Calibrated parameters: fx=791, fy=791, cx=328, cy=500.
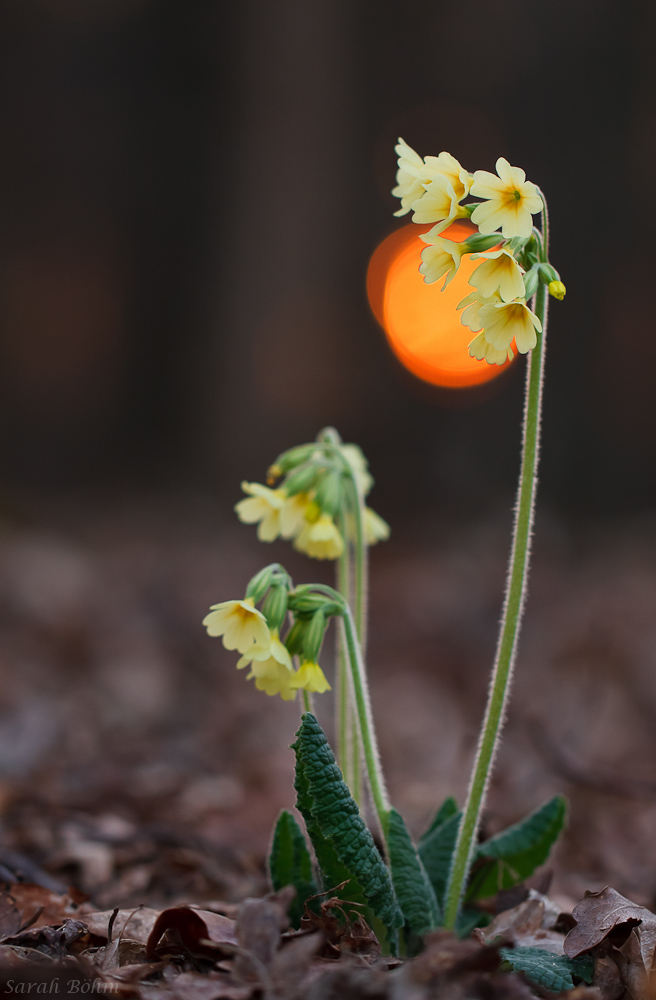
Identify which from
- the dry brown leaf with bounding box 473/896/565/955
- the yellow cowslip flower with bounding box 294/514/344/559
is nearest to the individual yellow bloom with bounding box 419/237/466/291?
the yellow cowslip flower with bounding box 294/514/344/559

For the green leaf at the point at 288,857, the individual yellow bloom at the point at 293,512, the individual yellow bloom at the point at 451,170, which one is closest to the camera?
the individual yellow bloom at the point at 451,170

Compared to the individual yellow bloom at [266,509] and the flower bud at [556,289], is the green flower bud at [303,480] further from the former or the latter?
the flower bud at [556,289]

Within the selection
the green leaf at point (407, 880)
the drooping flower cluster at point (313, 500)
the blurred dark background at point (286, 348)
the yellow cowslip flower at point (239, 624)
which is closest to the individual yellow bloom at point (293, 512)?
the drooping flower cluster at point (313, 500)

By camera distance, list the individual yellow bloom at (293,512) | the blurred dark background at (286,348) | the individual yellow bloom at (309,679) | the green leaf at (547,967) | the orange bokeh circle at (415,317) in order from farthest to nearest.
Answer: the orange bokeh circle at (415,317), the blurred dark background at (286,348), the individual yellow bloom at (293,512), the individual yellow bloom at (309,679), the green leaf at (547,967)

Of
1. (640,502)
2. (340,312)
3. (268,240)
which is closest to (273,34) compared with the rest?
(268,240)

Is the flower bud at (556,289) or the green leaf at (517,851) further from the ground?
the flower bud at (556,289)

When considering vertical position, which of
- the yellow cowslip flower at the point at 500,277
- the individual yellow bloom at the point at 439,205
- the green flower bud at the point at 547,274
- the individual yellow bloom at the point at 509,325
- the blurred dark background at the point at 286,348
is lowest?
the individual yellow bloom at the point at 509,325

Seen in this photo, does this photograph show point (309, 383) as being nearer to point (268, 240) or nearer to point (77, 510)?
point (268, 240)

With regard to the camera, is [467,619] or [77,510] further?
[77,510]
